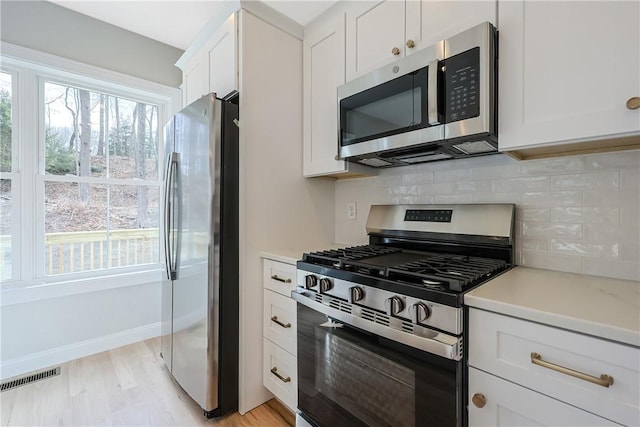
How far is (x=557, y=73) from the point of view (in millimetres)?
1008

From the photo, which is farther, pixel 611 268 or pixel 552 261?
pixel 552 261

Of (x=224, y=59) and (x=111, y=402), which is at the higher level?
(x=224, y=59)

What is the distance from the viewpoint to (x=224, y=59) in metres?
1.88

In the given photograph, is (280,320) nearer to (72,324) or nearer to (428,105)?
(428,105)

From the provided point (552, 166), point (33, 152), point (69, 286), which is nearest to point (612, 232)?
point (552, 166)

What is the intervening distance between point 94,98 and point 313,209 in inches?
85.5

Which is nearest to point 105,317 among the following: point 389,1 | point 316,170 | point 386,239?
point 316,170

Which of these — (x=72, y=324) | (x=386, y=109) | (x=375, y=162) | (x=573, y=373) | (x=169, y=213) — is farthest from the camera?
(x=72, y=324)

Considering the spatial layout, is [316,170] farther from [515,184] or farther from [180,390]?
[180,390]

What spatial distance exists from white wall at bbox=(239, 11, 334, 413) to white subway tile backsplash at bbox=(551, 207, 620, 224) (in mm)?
1332

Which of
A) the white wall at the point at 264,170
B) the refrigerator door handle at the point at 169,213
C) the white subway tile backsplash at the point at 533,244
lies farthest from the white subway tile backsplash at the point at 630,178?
the refrigerator door handle at the point at 169,213

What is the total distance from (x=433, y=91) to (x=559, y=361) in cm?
101

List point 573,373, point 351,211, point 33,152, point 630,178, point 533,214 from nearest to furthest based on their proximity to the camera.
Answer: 1. point 573,373
2. point 630,178
3. point 533,214
4. point 351,211
5. point 33,152

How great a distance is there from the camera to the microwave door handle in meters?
1.21
